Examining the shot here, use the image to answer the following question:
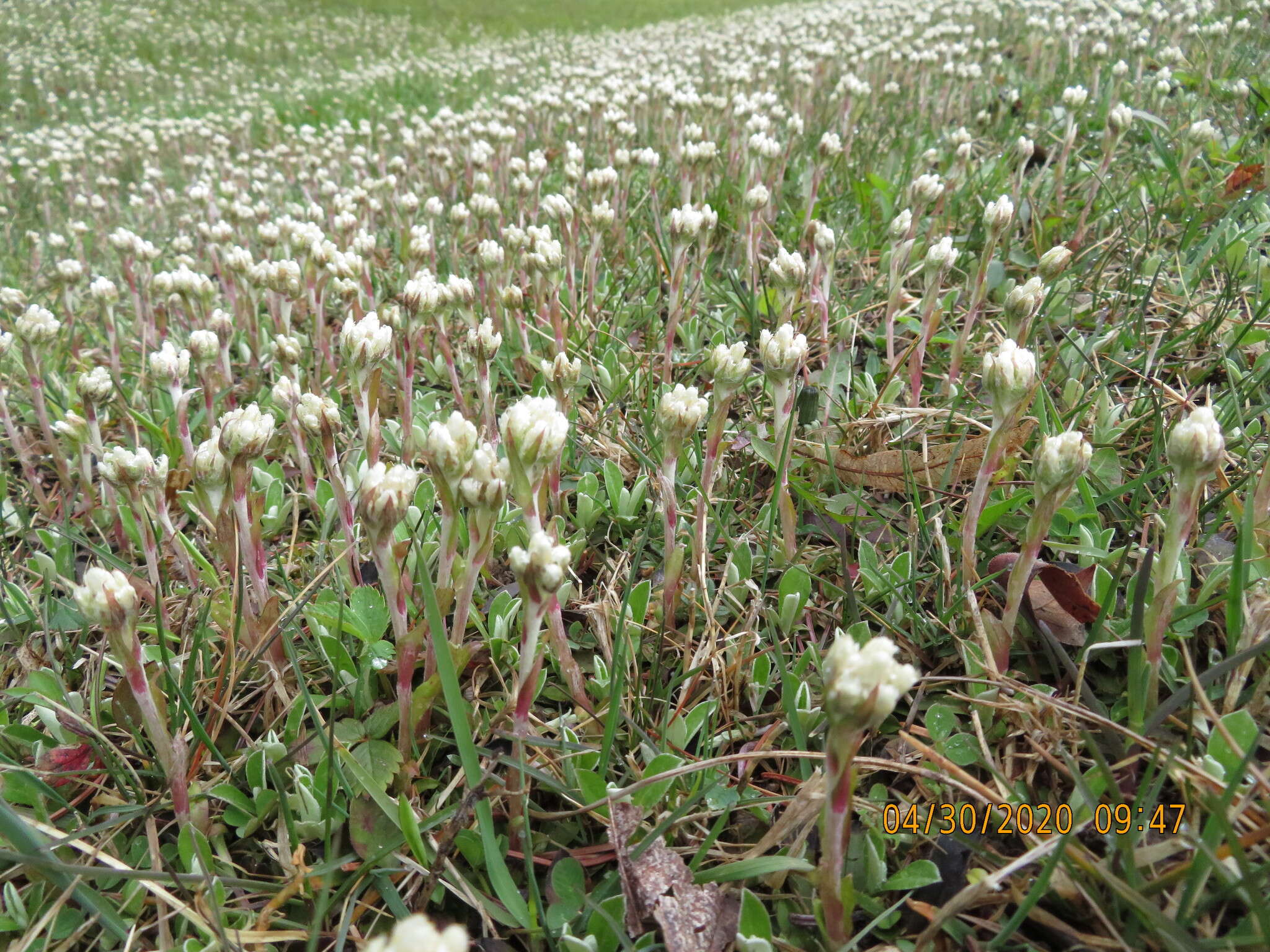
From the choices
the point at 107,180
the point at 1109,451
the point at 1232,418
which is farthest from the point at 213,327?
the point at 107,180

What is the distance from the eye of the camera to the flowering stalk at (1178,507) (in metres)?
1.29

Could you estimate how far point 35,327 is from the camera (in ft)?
7.66

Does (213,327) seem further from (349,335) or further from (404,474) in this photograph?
(404,474)

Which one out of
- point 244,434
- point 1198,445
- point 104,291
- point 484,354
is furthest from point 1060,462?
point 104,291

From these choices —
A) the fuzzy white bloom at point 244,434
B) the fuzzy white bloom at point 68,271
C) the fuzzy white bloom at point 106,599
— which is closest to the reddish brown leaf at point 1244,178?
the fuzzy white bloom at point 244,434

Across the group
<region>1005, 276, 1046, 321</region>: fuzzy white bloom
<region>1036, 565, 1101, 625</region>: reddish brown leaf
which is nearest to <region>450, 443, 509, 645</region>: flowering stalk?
<region>1036, 565, 1101, 625</region>: reddish brown leaf

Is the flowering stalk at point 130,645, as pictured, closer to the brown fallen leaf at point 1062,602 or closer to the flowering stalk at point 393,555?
the flowering stalk at point 393,555

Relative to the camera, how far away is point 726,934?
1.22 meters

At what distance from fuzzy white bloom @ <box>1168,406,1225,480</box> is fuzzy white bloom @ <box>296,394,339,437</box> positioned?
1.59 m

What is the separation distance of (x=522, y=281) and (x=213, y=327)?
1.26 m

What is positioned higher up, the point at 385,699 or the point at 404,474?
the point at 404,474

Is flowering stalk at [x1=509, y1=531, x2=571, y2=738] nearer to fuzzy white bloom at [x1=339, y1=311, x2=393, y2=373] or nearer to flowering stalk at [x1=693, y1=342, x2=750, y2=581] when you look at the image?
flowering stalk at [x1=693, y1=342, x2=750, y2=581]

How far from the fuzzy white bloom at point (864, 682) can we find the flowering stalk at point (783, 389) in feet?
2.45

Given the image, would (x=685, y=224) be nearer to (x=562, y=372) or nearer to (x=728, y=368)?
(x=562, y=372)
